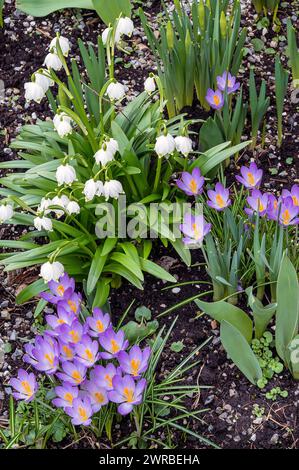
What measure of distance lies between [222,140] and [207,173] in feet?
0.50

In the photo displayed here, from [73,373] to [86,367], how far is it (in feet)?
0.14

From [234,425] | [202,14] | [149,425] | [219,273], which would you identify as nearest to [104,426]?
[149,425]

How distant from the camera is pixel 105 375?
7.75 feet

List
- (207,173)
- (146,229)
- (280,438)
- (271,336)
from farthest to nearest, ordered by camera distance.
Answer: (207,173)
(146,229)
(271,336)
(280,438)

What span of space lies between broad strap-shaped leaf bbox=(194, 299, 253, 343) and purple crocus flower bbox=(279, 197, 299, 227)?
12.7 inches

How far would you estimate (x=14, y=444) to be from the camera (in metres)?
2.49

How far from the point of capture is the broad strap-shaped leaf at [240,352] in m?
2.35

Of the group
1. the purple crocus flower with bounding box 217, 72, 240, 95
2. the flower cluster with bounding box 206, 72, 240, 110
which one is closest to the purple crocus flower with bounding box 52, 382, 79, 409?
the flower cluster with bounding box 206, 72, 240, 110

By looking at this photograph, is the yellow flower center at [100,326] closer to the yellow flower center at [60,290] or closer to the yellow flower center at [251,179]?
the yellow flower center at [60,290]

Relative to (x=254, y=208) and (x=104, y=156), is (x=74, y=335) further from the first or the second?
(x=254, y=208)

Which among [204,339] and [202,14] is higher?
[202,14]

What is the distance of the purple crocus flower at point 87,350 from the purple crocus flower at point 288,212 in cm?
72

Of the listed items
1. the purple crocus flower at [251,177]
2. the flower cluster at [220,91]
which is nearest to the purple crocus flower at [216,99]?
the flower cluster at [220,91]

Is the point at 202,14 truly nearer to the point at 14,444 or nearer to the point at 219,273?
the point at 219,273
